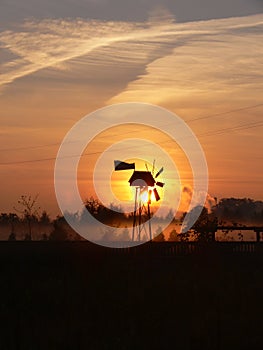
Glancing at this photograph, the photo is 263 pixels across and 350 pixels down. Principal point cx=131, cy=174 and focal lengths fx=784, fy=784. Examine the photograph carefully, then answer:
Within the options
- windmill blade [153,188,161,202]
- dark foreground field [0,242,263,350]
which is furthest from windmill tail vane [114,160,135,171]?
dark foreground field [0,242,263,350]

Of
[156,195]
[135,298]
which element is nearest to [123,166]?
[156,195]

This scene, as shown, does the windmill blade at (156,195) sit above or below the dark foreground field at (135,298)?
above

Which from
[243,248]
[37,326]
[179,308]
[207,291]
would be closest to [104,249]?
[243,248]

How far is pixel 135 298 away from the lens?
23234 millimetres

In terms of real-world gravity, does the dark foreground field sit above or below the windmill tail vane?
below

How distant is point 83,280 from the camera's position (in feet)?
89.6

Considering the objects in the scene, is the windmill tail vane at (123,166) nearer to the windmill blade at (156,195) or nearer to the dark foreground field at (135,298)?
the windmill blade at (156,195)

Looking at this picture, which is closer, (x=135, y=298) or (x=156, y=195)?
(x=135, y=298)

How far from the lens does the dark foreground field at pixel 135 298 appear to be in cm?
1784

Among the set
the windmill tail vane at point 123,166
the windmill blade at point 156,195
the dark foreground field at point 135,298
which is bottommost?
the dark foreground field at point 135,298

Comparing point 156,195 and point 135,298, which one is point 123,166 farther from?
point 135,298

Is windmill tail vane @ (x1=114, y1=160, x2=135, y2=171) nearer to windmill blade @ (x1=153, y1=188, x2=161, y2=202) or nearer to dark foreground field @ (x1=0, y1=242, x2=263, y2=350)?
windmill blade @ (x1=153, y1=188, x2=161, y2=202)

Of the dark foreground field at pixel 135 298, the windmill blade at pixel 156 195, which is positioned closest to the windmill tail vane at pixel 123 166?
the windmill blade at pixel 156 195

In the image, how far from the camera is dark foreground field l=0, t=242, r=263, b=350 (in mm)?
17844
